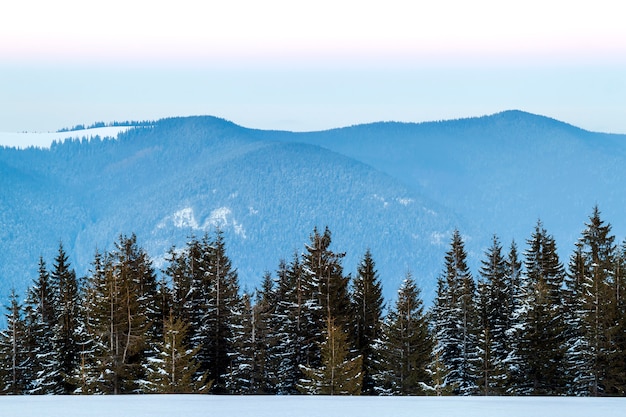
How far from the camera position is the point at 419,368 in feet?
188

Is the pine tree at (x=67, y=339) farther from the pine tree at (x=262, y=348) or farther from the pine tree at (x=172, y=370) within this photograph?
the pine tree at (x=172, y=370)

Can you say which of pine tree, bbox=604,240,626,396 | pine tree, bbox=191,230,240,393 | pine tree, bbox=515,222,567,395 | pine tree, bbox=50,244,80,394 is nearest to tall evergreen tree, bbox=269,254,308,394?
pine tree, bbox=191,230,240,393

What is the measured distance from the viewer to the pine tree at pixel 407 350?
57.0m

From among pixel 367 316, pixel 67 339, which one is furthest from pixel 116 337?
pixel 367 316

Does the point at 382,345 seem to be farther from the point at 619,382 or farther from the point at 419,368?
the point at 619,382

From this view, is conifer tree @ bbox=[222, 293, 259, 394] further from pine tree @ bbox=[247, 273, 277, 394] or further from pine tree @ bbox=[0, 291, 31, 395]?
pine tree @ bbox=[0, 291, 31, 395]

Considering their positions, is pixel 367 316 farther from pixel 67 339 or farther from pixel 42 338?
pixel 42 338

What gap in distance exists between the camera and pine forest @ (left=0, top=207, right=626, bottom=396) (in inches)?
2074

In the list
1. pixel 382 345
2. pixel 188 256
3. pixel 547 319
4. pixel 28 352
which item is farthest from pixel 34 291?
pixel 547 319
